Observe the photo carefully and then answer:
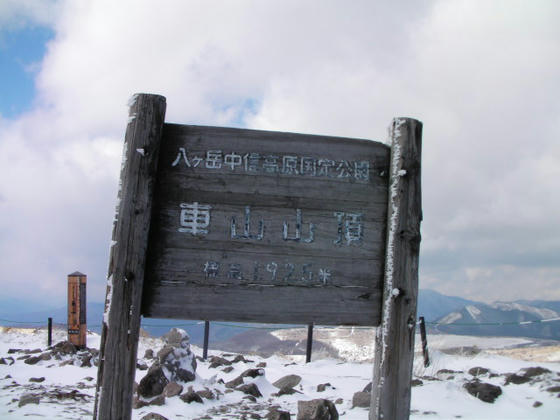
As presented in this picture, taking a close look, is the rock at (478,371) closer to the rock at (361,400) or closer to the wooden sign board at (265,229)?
the rock at (361,400)

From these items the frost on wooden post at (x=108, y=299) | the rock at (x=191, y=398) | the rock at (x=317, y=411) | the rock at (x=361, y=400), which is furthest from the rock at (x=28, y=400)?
the rock at (x=361, y=400)

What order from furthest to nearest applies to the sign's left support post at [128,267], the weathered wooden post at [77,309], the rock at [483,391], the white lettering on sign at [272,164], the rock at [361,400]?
the weathered wooden post at [77,309] < the rock at [483,391] < the rock at [361,400] < the white lettering on sign at [272,164] < the sign's left support post at [128,267]

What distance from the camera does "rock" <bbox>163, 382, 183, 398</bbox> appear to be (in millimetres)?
6438

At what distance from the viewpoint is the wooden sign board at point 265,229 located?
305cm

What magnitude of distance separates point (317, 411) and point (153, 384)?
9.25 feet

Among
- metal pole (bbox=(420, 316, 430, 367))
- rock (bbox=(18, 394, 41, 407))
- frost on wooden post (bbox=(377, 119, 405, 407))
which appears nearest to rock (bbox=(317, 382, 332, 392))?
metal pole (bbox=(420, 316, 430, 367))

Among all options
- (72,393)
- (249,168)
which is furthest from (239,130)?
(72,393)

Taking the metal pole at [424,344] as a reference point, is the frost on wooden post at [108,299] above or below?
above

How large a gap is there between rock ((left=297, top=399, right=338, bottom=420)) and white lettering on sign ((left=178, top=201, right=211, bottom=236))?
9.59 ft

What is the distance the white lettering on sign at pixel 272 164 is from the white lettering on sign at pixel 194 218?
279 mm

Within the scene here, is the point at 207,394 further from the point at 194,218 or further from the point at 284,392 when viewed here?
the point at 194,218

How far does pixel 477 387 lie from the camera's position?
21.0ft

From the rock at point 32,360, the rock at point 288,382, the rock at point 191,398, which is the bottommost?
the rock at point 32,360

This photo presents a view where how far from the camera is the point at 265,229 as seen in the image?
310cm
